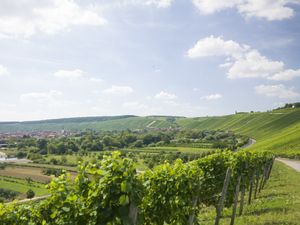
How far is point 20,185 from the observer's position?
3698 inches

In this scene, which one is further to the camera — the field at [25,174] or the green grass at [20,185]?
the field at [25,174]

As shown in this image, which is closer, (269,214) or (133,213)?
(133,213)

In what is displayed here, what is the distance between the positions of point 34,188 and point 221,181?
83.8 metres

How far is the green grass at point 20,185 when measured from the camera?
85.8 m

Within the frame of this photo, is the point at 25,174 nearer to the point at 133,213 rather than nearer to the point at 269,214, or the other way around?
the point at 269,214

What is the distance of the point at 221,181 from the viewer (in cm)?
1722

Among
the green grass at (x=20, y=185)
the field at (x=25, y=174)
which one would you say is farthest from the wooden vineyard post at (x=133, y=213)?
the field at (x=25, y=174)

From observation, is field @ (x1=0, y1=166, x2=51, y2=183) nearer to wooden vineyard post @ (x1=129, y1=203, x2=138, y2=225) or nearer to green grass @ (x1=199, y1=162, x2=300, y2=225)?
green grass @ (x1=199, y1=162, x2=300, y2=225)

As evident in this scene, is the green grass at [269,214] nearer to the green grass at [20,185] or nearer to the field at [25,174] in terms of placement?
the green grass at [20,185]

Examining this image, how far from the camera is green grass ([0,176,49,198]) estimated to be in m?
85.8

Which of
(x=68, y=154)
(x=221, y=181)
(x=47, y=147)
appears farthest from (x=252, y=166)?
(x=47, y=147)

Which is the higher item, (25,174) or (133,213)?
(133,213)

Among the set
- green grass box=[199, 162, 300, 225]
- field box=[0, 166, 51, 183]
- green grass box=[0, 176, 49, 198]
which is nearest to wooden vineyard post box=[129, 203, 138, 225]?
green grass box=[199, 162, 300, 225]

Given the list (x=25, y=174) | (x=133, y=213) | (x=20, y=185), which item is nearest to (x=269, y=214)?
(x=133, y=213)
